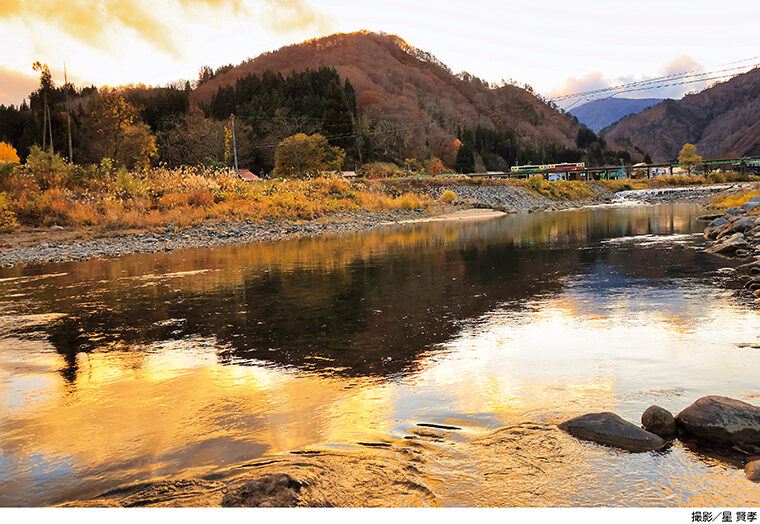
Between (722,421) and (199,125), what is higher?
(199,125)

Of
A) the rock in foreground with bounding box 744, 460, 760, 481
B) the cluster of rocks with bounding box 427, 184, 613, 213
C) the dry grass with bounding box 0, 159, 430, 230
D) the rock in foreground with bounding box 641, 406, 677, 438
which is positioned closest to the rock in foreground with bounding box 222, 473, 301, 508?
the rock in foreground with bounding box 641, 406, 677, 438

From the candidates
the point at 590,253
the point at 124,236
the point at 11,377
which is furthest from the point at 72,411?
the point at 124,236

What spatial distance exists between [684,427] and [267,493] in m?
4.16

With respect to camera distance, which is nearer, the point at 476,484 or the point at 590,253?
the point at 476,484

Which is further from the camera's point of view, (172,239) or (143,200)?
(143,200)

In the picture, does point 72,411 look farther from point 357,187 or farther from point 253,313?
point 357,187

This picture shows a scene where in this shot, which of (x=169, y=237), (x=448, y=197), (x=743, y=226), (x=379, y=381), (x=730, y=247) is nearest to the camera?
(x=379, y=381)

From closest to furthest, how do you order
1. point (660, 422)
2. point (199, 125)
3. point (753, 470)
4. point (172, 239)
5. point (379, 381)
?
point (753, 470) < point (660, 422) < point (379, 381) < point (172, 239) < point (199, 125)

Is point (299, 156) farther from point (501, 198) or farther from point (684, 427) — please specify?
point (684, 427)

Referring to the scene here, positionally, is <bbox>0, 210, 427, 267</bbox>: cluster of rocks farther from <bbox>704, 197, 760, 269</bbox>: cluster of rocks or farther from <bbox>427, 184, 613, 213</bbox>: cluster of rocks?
<bbox>427, 184, 613, 213</bbox>: cluster of rocks

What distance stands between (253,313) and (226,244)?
711 inches

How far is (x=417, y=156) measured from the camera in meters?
134

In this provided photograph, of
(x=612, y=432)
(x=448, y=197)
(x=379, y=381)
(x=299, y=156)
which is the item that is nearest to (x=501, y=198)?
(x=448, y=197)

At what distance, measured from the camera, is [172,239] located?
1180 inches
